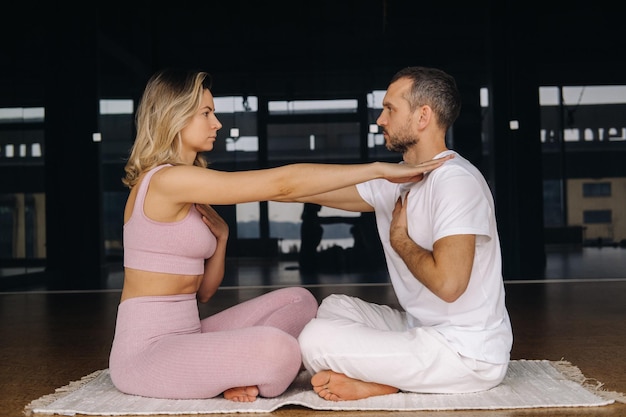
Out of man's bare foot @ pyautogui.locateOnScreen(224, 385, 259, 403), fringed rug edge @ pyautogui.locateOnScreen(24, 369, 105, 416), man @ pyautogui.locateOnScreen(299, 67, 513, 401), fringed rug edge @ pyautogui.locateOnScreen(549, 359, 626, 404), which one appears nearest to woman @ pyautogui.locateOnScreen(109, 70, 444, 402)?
man's bare foot @ pyautogui.locateOnScreen(224, 385, 259, 403)

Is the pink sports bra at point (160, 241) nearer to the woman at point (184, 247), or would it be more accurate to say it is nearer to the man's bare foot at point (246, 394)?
the woman at point (184, 247)

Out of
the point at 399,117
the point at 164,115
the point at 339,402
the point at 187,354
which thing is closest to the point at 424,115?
the point at 399,117

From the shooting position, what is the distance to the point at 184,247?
7.59 feet

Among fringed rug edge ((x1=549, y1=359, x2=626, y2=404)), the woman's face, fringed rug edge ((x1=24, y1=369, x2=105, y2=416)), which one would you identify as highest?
the woman's face

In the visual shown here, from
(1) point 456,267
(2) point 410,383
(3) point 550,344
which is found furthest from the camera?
(3) point 550,344

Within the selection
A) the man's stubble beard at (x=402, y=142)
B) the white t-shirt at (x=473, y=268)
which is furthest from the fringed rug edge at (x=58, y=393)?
the man's stubble beard at (x=402, y=142)

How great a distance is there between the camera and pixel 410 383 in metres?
2.30

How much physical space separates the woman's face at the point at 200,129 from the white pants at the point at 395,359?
2.24 ft

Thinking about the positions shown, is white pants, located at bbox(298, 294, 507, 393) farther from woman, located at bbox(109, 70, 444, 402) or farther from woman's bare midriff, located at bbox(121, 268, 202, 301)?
woman's bare midriff, located at bbox(121, 268, 202, 301)

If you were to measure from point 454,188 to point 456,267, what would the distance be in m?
0.24

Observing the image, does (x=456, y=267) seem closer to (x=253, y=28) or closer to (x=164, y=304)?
(x=164, y=304)

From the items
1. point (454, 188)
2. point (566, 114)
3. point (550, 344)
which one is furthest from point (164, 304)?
point (566, 114)

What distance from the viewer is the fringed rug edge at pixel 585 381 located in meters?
2.30

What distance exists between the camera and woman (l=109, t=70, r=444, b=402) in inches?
87.4
